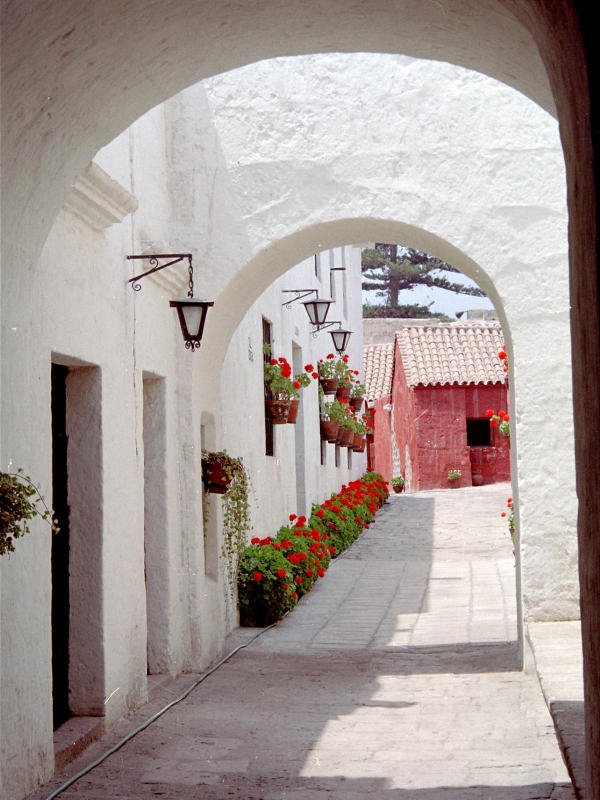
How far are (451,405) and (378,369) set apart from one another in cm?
625

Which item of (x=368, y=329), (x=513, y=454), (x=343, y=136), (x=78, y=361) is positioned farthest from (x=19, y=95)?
(x=368, y=329)

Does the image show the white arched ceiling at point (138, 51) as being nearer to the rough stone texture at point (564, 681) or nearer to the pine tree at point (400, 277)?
the rough stone texture at point (564, 681)

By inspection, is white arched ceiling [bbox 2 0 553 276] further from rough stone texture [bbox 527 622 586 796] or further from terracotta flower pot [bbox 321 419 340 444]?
terracotta flower pot [bbox 321 419 340 444]

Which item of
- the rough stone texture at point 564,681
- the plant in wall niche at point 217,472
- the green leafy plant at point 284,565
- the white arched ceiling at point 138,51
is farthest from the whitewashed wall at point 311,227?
the white arched ceiling at point 138,51

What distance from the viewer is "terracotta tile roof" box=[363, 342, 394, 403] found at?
3128cm

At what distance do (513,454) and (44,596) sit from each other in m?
3.91

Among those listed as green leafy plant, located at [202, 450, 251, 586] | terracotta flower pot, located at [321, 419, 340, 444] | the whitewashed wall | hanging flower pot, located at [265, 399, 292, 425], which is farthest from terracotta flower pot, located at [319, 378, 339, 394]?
the whitewashed wall

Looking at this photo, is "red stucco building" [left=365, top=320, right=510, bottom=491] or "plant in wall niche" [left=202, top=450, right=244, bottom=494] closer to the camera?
"plant in wall niche" [left=202, top=450, right=244, bottom=494]

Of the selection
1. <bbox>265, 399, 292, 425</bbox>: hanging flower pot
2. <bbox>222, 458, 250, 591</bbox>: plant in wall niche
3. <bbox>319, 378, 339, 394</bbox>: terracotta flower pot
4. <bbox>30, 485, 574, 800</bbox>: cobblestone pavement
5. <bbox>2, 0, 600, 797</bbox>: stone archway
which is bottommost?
<bbox>30, 485, 574, 800</bbox>: cobblestone pavement

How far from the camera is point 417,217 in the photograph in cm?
762

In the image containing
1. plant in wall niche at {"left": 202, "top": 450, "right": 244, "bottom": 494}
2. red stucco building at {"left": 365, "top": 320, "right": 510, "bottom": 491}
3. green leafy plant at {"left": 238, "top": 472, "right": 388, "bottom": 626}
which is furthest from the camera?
red stucco building at {"left": 365, "top": 320, "right": 510, "bottom": 491}

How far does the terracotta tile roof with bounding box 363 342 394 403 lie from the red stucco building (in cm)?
375

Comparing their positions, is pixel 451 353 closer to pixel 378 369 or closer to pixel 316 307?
pixel 378 369

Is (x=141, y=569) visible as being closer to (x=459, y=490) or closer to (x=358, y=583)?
(x=358, y=583)
